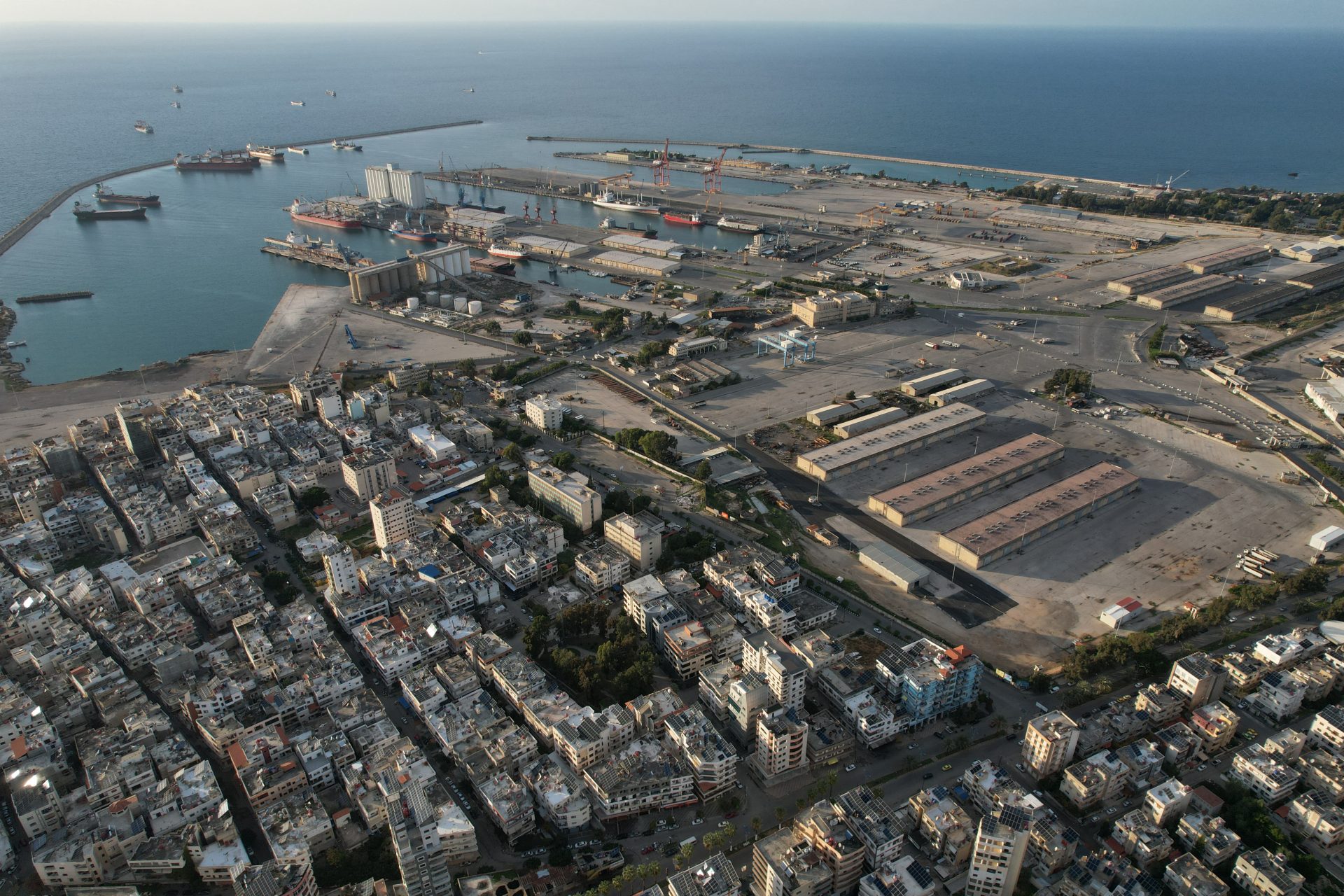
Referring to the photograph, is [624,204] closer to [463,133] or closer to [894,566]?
[463,133]

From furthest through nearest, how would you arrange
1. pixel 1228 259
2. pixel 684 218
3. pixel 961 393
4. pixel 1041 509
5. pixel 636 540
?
pixel 684 218, pixel 1228 259, pixel 961 393, pixel 1041 509, pixel 636 540

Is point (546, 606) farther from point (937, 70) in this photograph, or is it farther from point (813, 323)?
point (937, 70)

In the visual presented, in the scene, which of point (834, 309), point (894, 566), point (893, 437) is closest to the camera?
point (894, 566)

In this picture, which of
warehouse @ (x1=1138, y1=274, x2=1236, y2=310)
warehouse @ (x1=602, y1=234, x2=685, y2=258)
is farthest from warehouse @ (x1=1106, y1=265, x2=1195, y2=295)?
warehouse @ (x1=602, y1=234, x2=685, y2=258)

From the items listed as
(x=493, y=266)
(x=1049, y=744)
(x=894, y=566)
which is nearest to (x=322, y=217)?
(x=493, y=266)

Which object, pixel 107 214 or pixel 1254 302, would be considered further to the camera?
pixel 107 214

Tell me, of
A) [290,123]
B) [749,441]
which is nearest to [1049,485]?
[749,441]

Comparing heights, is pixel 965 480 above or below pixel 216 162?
below
